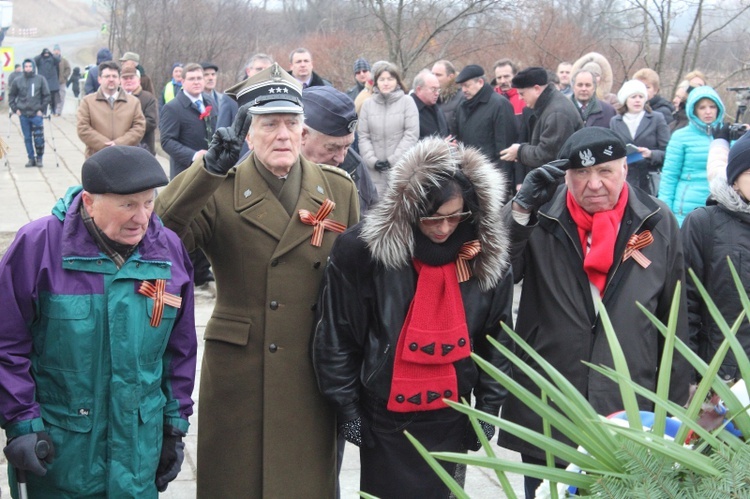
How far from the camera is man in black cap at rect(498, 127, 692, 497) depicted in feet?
10.9

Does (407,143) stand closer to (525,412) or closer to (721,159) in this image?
(721,159)

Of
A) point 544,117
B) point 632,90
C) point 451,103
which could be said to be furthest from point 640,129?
point 451,103

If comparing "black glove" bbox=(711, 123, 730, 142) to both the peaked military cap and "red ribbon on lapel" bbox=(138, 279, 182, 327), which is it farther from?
"red ribbon on lapel" bbox=(138, 279, 182, 327)

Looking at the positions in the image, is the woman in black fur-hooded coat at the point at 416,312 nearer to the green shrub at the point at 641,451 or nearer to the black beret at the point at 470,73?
the green shrub at the point at 641,451

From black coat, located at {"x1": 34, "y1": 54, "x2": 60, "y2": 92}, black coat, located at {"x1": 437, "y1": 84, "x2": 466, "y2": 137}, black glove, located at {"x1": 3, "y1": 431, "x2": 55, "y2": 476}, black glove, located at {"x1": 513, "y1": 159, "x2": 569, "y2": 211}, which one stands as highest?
black glove, located at {"x1": 513, "y1": 159, "x2": 569, "y2": 211}

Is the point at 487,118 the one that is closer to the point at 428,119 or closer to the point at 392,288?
the point at 428,119

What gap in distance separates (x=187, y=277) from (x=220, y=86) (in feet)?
67.5

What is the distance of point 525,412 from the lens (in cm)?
345

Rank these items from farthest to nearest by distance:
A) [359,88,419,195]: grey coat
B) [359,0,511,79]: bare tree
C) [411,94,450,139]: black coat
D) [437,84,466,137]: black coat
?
[359,0,511,79]: bare tree < [437,84,466,137]: black coat < [411,94,450,139]: black coat < [359,88,419,195]: grey coat

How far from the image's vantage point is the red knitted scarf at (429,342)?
307cm

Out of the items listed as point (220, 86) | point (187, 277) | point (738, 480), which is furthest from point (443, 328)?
point (220, 86)

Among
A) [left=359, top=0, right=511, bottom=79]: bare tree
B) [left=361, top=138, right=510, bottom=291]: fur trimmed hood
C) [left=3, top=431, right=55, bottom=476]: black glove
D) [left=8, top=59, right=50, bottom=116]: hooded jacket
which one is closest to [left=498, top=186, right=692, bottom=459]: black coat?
[left=361, top=138, right=510, bottom=291]: fur trimmed hood

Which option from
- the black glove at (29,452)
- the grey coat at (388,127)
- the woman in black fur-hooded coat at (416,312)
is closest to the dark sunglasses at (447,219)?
the woman in black fur-hooded coat at (416,312)

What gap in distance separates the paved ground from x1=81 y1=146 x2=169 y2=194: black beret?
1188 millimetres
